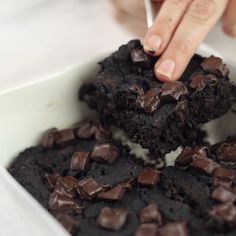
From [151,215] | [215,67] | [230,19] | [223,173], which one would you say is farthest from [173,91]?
[230,19]

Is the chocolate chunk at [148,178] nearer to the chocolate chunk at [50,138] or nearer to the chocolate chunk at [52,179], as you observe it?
the chocolate chunk at [52,179]

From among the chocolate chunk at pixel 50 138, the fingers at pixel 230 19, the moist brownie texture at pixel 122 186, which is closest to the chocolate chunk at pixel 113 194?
the moist brownie texture at pixel 122 186

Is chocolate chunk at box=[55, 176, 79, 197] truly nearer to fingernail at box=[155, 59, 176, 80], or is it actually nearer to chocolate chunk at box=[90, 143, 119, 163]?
chocolate chunk at box=[90, 143, 119, 163]

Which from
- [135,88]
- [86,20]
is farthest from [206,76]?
[86,20]

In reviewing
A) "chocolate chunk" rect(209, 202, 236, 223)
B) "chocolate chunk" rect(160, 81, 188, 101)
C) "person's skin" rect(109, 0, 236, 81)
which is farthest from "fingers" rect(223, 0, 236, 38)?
"chocolate chunk" rect(209, 202, 236, 223)

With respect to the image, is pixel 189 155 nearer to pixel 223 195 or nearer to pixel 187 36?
pixel 223 195
